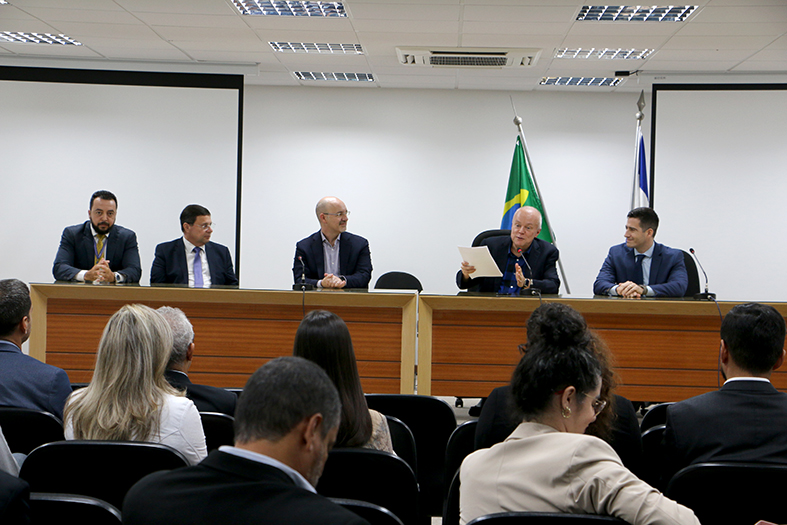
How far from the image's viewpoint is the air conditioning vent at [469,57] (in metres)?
5.63

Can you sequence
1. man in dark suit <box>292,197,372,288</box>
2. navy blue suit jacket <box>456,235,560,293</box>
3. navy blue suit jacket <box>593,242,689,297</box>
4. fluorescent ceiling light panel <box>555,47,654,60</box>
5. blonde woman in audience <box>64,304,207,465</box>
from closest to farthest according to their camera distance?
blonde woman in audience <box>64,304,207,465</box>
navy blue suit jacket <box>593,242,689,297</box>
navy blue suit jacket <box>456,235,560,293</box>
man in dark suit <box>292,197,372,288</box>
fluorescent ceiling light panel <box>555,47,654,60</box>

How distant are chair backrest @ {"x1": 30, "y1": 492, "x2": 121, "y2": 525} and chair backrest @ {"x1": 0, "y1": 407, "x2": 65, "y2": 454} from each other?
701 millimetres

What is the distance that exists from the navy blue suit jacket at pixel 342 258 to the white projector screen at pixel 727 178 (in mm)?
3437

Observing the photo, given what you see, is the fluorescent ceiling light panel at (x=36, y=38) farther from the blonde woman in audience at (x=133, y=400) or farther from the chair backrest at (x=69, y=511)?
the chair backrest at (x=69, y=511)

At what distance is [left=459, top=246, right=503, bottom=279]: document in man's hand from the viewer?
3.86 m

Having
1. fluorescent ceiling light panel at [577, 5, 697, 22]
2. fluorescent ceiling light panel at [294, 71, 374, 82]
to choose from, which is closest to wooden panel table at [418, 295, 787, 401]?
fluorescent ceiling light panel at [577, 5, 697, 22]

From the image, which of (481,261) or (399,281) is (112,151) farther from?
(481,261)

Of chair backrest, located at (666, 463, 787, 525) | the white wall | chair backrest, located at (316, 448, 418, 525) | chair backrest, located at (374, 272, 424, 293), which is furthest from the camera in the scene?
the white wall

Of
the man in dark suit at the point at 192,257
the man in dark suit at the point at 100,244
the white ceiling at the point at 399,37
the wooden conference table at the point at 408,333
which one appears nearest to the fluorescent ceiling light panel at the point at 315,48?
the white ceiling at the point at 399,37

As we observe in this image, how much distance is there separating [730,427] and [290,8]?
4.40 m

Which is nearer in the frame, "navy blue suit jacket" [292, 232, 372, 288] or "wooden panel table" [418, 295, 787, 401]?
"wooden panel table" [418, 295, 787, 401]

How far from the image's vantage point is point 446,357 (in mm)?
3783

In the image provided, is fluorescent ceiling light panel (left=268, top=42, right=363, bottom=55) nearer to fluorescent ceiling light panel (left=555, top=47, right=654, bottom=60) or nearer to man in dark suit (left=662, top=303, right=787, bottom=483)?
fluorescent ceiling light panel (left=555, top=47, right=654, bottom=60)

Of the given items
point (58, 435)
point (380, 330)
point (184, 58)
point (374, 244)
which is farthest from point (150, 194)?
point (58, 435)
